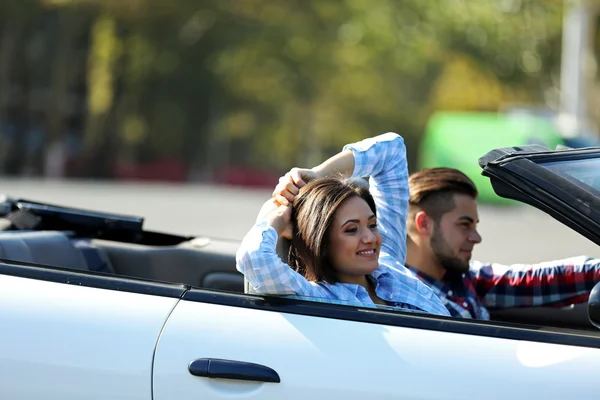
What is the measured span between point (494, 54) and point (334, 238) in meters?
36.0

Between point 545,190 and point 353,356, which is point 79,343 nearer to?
point 353,356

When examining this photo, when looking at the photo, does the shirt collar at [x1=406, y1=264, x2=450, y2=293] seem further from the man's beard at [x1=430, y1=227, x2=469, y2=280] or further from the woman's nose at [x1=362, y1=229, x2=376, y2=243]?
the woman's nose at [x1=362, y1=229, x2=376, y2=243]

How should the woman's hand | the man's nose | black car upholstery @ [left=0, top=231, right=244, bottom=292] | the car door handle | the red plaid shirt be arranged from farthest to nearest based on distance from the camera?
black car upholstery @ [left=0, top=231, right=244, bottom=292]
the man's nose
the red plaid shirt
the woman's hand
the car door handle

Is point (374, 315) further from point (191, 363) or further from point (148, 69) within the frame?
point (148, 69)

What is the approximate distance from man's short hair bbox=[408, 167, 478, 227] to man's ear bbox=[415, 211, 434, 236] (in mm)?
15

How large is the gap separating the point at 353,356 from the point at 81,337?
0.67 metres

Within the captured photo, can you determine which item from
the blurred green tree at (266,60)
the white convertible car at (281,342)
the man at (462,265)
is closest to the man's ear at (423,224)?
the man at (462,265)

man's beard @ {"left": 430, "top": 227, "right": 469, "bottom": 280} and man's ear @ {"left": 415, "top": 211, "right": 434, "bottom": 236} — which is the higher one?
man's ear @ {"left": 415, "top": 211, "right": 434, "bottom": 236}

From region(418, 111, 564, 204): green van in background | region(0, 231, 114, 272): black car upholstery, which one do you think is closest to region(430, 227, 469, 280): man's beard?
region(0, 231, 114, 272): black car upholstery

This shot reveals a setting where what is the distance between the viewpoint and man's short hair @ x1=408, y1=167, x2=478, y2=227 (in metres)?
3.56

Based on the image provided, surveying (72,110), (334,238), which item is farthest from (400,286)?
(72,110)

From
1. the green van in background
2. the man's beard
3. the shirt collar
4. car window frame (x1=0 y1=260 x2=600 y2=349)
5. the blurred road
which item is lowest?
car window frame (x1=0 y1=260 x2=600 y2=349)

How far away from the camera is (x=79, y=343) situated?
98.7 inches

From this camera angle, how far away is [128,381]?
2441 millimetres
